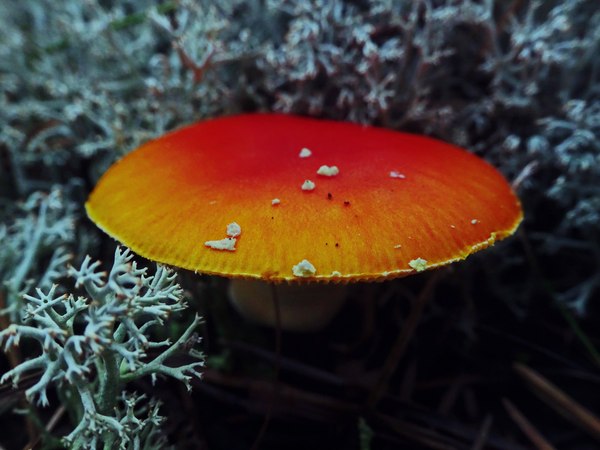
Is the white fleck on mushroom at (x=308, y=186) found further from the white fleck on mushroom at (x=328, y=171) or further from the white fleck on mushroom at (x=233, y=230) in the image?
the white fleck on mushroom at (x=233, y=230)

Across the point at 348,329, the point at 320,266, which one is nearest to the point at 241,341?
the point at 348,329

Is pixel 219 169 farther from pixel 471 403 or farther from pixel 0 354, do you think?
pixel 471 403

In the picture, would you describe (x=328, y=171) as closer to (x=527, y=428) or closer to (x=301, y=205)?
(x=301, y=205)

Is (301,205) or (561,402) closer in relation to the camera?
(301,205)

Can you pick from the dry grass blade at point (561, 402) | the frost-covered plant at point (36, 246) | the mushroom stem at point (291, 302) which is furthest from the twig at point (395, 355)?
the frost-covered plant at point (36, 246)

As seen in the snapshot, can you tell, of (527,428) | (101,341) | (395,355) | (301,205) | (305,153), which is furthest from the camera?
(527,428)

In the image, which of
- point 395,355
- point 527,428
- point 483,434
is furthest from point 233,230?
point 527,428

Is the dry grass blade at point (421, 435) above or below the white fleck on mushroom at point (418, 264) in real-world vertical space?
below
